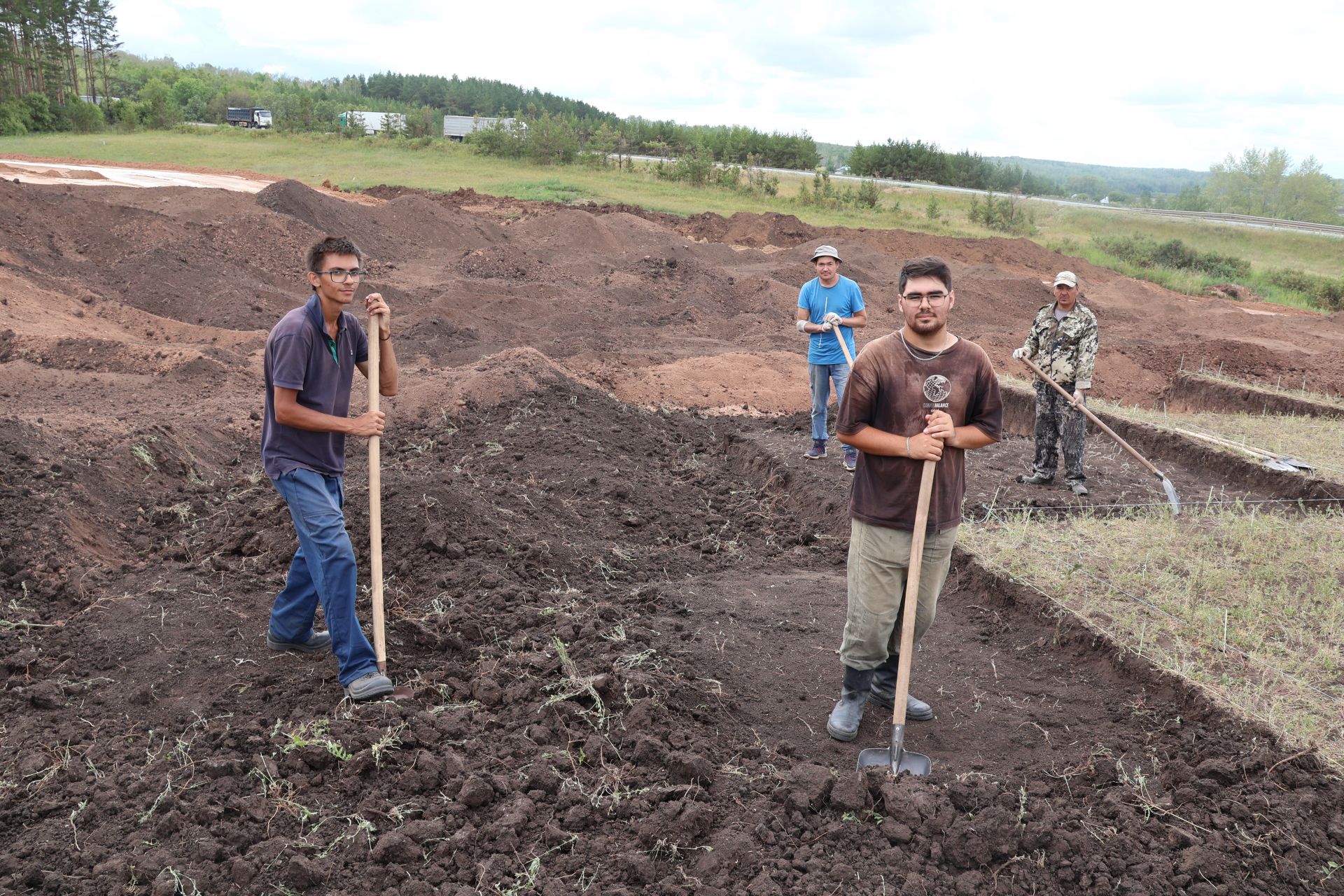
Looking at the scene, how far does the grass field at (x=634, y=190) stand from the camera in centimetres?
3022

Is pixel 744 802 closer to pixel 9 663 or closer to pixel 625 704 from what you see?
pixel 625 704

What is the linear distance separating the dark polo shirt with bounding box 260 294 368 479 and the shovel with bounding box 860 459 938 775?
256 centimetres

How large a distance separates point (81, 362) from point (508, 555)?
823 centimetres

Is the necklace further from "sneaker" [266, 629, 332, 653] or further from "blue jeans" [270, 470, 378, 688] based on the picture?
"sneaker" [266, 629, 332, 653]

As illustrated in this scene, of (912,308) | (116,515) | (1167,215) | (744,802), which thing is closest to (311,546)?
(744,802)

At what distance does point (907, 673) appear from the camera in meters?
3.89

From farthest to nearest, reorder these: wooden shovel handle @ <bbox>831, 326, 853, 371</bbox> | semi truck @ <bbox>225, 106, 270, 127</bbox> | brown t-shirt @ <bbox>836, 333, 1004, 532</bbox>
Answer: semi truck @ <bbox>225, 106, 270, 127</bbox>
wooden shovel handle @ <bbox>831, 326, 853, 371</bbox>
brown t-shirt @ <bbox>836, 333, 1004, 532</bbox>

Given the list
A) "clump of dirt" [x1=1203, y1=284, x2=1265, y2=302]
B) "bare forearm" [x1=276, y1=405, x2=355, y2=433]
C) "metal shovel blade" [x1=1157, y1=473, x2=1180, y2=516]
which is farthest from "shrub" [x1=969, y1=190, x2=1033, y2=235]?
"bare forearm" [x1=276, y1=405, x2=355, y2=433]

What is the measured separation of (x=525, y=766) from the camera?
3.82 meters

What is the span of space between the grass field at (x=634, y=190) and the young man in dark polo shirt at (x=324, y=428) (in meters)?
26.2

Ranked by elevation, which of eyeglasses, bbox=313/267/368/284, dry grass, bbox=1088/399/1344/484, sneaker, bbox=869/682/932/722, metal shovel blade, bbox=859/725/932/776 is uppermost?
eyeglasses, bbox=313/267/368/284

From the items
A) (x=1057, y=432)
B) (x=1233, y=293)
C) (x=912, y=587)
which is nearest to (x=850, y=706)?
(x=912, y=587)

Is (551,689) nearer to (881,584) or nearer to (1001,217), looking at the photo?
(881,584)

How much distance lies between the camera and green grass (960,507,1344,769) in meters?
4.71
